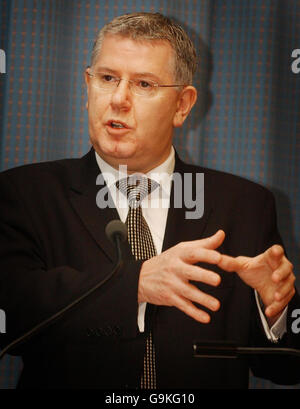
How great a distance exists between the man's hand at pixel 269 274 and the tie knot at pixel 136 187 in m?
0.33

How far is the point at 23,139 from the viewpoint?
1722mm

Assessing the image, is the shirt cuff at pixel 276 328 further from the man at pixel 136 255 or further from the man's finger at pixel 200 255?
the man's finger at pixel 200 255

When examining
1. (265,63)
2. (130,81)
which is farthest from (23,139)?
(265,63)

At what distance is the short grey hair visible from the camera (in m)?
1.46

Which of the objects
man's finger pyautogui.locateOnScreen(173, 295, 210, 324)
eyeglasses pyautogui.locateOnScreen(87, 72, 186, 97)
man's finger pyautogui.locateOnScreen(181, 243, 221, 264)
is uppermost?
eyeglasses pyautogui.locateOnScreen(87, 72, 186, 97)

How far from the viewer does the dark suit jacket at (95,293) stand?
127cm

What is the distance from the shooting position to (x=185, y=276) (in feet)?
3.73

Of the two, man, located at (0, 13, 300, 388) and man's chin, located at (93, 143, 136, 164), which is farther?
man's chin, located at (93, 143, 136, 164)

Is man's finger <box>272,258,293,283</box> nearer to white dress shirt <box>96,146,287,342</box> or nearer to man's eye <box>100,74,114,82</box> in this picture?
white dress shirt <box>96,146,287,342</box>

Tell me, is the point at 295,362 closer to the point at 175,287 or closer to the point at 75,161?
the point at 175,287

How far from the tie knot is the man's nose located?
0.59ft

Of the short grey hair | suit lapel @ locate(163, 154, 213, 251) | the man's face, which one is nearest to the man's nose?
the man's face

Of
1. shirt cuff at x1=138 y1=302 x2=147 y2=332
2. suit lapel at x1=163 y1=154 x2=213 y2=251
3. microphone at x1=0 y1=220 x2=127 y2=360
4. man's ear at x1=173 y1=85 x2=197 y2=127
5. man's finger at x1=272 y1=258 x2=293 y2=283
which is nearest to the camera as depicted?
microphone at x1=0 y1=220 x2=127 y2=360

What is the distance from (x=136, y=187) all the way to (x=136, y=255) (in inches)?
7.9
